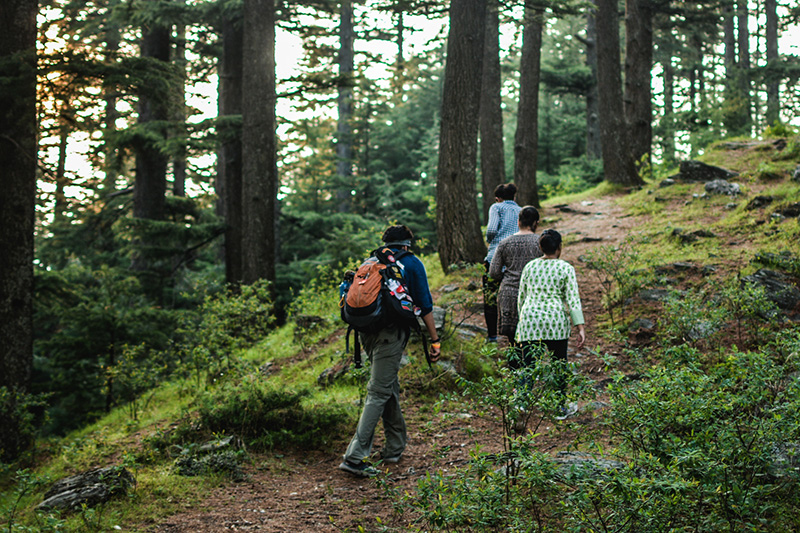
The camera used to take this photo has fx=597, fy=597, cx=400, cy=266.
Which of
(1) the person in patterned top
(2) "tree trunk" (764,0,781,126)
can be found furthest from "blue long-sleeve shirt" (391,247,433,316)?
(2) "tree trunk" (764,0,781,126)

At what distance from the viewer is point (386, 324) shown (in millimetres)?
5059

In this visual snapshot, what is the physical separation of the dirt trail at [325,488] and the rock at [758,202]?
575 centimetres

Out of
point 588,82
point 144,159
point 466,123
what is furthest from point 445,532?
point 588,82

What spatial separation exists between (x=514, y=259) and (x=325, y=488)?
305cm

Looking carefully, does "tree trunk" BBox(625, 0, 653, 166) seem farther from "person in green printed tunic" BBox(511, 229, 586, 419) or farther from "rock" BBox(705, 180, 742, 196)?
"person in green printed tunic" BBox(511, 229, 586, 419)

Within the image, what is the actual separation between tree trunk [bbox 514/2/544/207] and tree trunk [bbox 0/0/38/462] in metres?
10.9

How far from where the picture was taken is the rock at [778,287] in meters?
7.31

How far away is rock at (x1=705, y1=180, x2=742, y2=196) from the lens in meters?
12.3

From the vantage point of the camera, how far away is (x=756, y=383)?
3797 mm

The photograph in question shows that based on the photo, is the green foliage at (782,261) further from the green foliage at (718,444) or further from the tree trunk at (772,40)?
the tree trunk at (772,40)

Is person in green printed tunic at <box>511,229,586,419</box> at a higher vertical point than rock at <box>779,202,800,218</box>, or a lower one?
lower

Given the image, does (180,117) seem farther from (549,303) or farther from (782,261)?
(782,261)

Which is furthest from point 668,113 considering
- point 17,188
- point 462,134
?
point 17,188

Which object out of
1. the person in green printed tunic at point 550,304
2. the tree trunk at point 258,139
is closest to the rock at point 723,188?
the person in green printed tunic at point 550,304
